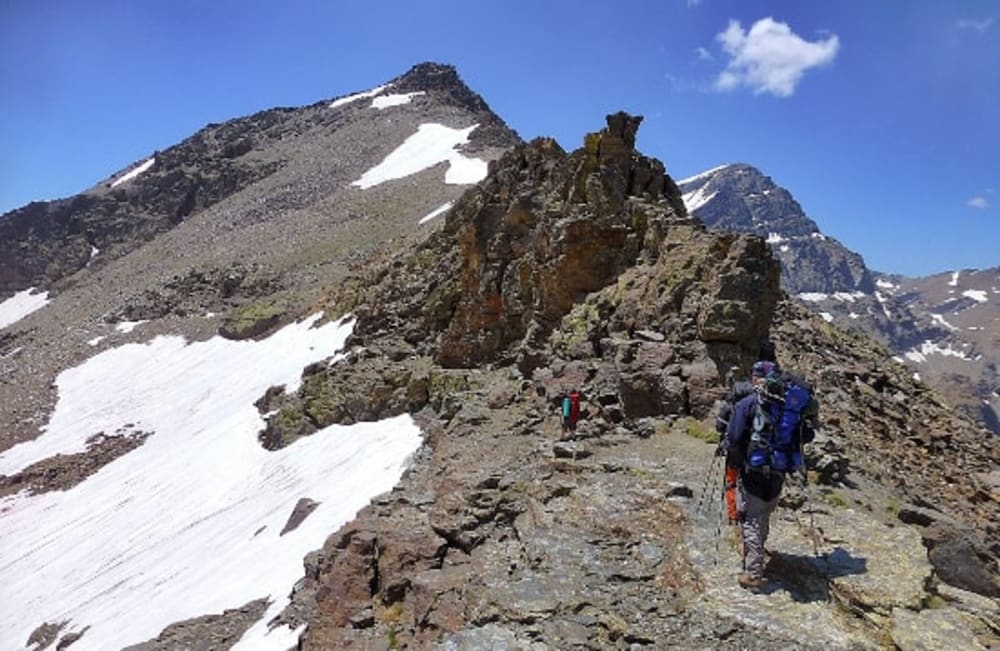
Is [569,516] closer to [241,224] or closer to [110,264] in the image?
[241,224]

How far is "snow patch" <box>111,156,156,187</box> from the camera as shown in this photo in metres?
120

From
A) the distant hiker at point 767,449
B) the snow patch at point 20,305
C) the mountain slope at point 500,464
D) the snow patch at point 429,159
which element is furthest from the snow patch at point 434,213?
the distant hiker at point 767,449

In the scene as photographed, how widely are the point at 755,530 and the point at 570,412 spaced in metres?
8.27

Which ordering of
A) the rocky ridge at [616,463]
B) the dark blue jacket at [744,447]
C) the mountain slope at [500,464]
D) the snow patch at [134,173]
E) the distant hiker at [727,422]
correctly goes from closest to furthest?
the dark blue jacket at [744,447], the rocky ridge at [616,463], the distant hiker at [727,422], the mountain slope at [500,464], the snow patch at [134,173]

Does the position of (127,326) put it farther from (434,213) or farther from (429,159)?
(429,159)

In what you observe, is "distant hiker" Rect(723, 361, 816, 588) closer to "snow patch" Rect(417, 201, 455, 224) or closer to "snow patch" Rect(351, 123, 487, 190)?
"snow patch" Rect(417, 201, 455, 224)

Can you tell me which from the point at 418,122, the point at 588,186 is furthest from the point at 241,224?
the point at 588,186

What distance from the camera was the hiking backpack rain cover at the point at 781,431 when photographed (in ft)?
27.5

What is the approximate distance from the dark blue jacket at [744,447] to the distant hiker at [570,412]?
7.64 meters

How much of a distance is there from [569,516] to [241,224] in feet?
260

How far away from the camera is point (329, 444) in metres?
29.6

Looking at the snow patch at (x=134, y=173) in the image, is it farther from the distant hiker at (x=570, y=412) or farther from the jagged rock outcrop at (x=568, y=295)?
the distant hiker at (x=570, y=412)

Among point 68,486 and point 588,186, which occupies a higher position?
point 588,186

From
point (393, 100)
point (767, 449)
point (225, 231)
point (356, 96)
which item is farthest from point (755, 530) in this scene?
point (356, 96)
